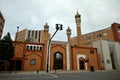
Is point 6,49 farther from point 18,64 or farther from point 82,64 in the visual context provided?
point 82,64

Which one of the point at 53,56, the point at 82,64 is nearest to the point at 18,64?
the point at 53,56

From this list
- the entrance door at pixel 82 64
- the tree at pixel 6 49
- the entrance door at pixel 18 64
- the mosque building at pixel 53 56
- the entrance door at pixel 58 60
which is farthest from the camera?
the entrance door at pixel 82 64

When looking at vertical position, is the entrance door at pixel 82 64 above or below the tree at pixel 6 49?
below

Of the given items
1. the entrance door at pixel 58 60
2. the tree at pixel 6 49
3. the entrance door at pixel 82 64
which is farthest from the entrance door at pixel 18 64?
the entrance door at pixel 82 64

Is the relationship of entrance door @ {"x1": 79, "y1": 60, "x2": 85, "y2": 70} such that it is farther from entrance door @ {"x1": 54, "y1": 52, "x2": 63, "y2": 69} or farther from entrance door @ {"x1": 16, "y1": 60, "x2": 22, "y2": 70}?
entrance door @ {"x1": 16, "y1": 60, "x2": 22, "y2": 70}

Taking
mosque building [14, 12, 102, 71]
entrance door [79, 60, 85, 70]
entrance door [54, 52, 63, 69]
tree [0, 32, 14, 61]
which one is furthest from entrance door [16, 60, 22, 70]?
entrance door [79, 60, 85, 70]

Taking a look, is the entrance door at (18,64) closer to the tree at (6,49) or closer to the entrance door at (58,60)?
the tree at (6,49)

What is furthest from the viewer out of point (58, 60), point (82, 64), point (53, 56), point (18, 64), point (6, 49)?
point (82, 64)

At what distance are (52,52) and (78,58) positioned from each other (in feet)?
29.9

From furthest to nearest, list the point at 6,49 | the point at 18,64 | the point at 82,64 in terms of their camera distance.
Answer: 1. the point at 82,64
2. the point at 18,64
3. the point at 6,49

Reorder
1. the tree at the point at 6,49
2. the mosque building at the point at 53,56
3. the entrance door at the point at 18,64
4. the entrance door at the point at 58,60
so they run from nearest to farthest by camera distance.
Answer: the tree at the point at 6,49 < the entrance door at the point at 18,64 < the mosque building at the point at 53,56 < the entrance door at the point at 58,60

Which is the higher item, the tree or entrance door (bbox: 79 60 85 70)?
the tree

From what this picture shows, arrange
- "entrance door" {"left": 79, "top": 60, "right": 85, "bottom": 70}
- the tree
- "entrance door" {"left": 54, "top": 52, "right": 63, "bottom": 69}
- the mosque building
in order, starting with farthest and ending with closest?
"entrance door" {"left": 79, "top": 60, "right": 85, "bottom": 70} < "entrance door" {"left": 54, "top": 52, "right": 63, "bottom": 69} < the mosque building < the tree

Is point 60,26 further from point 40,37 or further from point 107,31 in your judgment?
point 40,37
